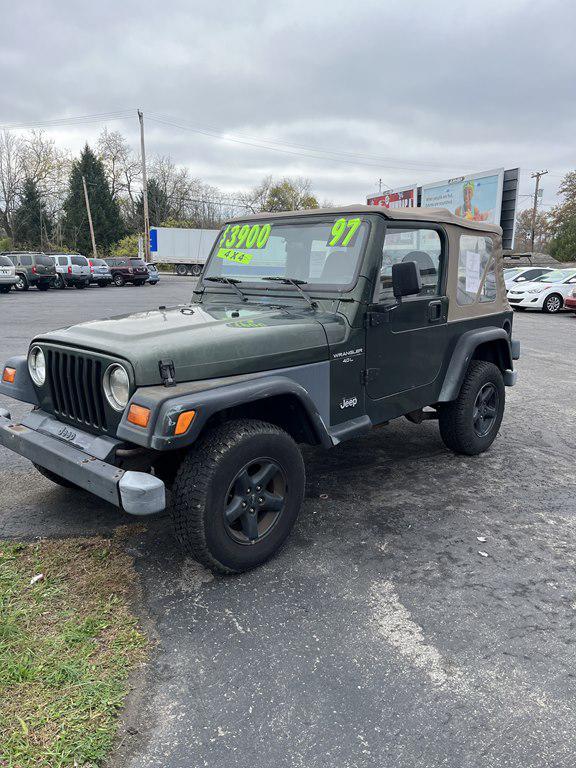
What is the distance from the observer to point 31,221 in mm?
55312

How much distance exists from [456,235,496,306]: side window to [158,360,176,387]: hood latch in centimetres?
261

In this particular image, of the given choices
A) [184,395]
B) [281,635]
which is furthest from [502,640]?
[184,395]

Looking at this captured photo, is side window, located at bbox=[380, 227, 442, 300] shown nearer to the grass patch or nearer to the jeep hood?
the jeep hood

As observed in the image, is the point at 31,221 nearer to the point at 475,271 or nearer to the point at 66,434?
the point at 475,271

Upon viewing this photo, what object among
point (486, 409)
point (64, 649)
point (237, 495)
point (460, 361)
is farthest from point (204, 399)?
point (486, 409)

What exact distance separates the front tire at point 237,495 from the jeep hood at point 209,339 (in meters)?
0.36

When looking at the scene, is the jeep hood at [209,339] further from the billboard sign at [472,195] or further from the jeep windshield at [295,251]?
the billboard sign at [472,195]

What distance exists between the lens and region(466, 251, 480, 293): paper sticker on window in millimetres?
4668

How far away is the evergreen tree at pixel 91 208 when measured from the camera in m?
56.4

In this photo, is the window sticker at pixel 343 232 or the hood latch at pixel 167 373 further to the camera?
the window sticker at pixel 343 232

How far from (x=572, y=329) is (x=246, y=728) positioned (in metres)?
14.7

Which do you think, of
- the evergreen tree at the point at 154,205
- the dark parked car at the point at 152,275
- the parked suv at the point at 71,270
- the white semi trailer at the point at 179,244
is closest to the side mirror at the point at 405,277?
the parked suv at the point at 71,270

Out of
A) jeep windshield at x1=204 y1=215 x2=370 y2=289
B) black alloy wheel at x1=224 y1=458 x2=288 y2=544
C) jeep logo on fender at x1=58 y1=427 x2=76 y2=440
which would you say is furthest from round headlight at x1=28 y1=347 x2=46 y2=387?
jeep windshield at x1=204 y1=215 x2=370 y2=289

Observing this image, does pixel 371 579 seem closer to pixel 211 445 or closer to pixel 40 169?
pixel 211 445
